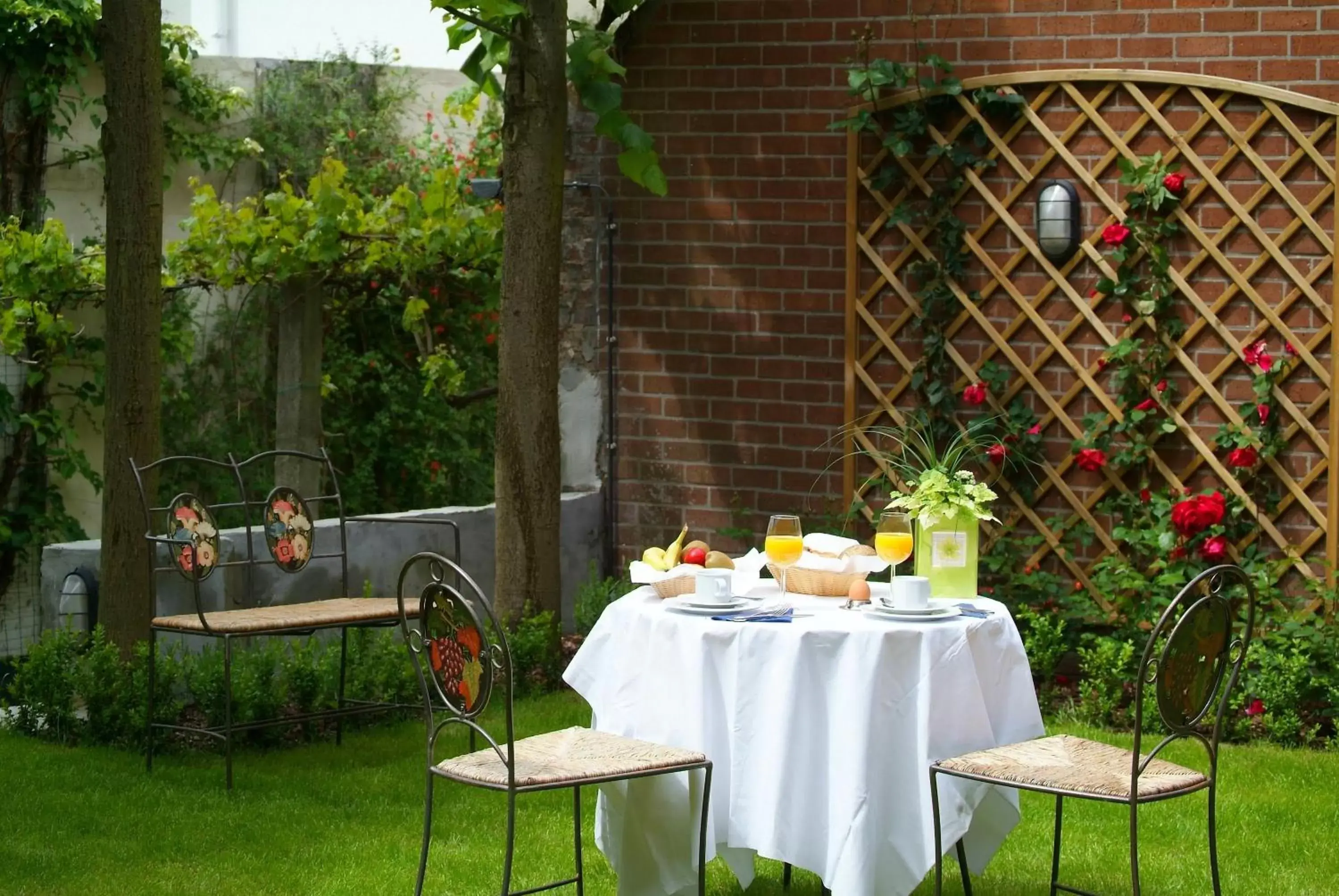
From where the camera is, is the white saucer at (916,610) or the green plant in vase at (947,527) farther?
the green plant in vase at (947,527)

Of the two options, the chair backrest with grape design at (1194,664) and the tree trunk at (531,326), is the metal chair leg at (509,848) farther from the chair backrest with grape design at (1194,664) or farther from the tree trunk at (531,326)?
the tree trunk at (531,326)

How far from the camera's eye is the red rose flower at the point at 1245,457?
4.80m

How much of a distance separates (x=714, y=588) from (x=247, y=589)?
7.36 feet

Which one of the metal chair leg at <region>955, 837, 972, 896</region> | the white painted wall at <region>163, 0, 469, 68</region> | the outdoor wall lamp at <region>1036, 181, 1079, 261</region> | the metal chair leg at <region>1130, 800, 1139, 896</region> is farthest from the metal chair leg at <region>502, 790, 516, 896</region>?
the white painted wall at <region>163, 0, 469, 68</region>

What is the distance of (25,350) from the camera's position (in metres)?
6.11

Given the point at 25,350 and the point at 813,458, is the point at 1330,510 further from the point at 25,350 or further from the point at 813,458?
the point at 25,350

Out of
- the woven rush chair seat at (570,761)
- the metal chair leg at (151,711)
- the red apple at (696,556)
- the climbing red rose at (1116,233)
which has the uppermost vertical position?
the climbing red rose at (1116,233)

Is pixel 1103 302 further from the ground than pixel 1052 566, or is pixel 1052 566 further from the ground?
pixel 1103 302

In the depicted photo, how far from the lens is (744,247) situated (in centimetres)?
551

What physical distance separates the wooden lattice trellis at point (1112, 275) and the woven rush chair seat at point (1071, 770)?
86.8 inches

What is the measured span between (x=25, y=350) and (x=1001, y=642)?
175 inches

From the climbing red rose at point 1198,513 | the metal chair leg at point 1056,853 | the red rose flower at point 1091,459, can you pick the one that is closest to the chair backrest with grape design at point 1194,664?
the metal chair leg at point 1056,853

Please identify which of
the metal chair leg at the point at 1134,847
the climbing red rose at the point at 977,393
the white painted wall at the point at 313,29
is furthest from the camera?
the white painted wall at the point at 313,29

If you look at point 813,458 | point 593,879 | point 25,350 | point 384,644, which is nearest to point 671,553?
point 593,879
